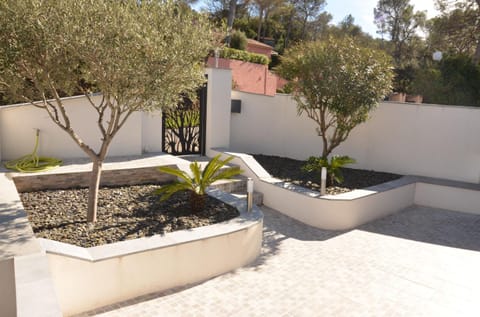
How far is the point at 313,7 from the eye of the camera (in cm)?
4469

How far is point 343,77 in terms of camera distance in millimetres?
9875

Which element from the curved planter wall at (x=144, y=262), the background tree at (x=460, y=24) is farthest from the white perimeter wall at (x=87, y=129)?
the background tree at (x=460, y=24)

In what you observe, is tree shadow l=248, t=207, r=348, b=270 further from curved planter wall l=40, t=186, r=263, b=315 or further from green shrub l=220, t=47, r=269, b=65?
green shrub l=220, t=47, r=269, b=65

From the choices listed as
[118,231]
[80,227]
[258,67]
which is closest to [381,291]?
[118,231]

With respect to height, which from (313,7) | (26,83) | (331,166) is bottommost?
(331,166)

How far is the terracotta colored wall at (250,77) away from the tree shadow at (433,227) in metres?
14.0

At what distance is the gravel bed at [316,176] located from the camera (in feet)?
33.8

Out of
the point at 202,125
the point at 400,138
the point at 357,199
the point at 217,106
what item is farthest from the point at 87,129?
the point at 400,138

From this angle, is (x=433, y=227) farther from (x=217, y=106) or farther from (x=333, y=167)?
(x=217, y=106)

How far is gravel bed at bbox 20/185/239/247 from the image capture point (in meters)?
6.28

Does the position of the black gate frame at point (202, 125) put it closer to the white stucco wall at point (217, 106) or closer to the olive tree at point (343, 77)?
the white stucco wall at point (217, 106)

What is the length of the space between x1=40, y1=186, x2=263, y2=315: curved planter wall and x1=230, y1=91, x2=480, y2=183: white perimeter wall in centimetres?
669

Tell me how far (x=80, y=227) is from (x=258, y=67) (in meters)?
20.9

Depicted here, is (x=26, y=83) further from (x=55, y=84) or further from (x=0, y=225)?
(x=0, y=225)
